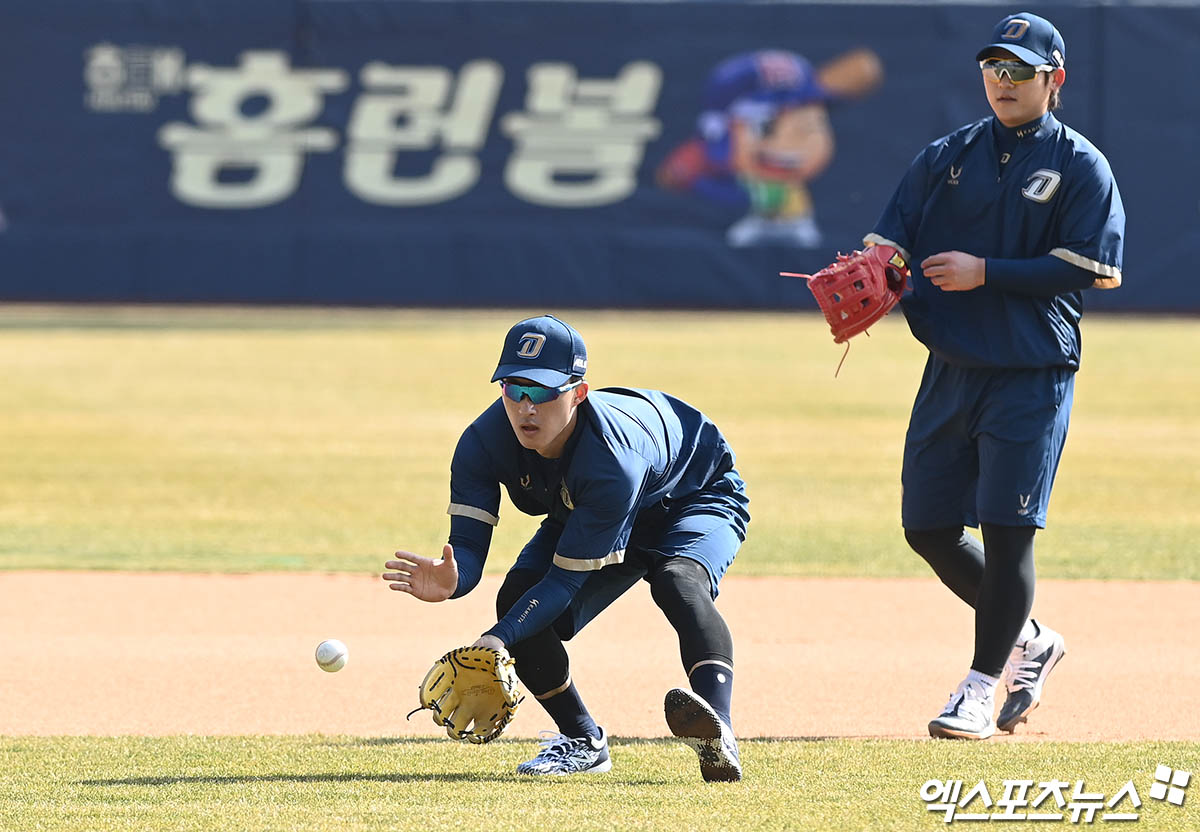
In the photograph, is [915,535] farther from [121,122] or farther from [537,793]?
[121,122]

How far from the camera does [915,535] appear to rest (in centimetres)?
559

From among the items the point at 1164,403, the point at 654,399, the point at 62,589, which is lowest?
the point at 1164,403

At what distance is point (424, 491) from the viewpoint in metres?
11.7

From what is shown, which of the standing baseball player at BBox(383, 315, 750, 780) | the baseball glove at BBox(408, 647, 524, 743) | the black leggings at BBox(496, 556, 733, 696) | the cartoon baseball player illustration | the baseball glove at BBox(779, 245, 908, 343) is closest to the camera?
the baseball glove at BBox(408, 647, 524, 743)

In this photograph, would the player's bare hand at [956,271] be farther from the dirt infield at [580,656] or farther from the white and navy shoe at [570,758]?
the white and navy shoe at [570,758]

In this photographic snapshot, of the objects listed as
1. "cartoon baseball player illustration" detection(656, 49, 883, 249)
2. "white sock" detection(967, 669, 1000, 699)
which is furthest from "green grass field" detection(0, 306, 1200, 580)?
"white sock" detection(967, 669, 1000, 699)

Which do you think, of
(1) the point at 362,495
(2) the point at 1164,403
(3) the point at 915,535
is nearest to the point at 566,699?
(3) the point at 915,535

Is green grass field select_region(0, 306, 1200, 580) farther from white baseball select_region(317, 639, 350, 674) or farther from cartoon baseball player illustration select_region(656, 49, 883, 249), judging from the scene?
white baseball select_region(317, 639, 350, 674)

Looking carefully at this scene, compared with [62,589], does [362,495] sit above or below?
below

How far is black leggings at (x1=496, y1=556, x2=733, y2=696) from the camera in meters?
4.76

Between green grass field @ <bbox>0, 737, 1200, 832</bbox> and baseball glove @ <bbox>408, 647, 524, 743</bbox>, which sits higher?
baseball glove @ <bbox>408, 647, 524, 743</bbox>

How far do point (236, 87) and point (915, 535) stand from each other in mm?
23886

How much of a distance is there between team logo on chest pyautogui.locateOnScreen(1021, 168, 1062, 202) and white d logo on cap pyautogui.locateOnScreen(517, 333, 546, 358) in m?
1.64

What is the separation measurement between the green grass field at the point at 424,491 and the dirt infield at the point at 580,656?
39cm
